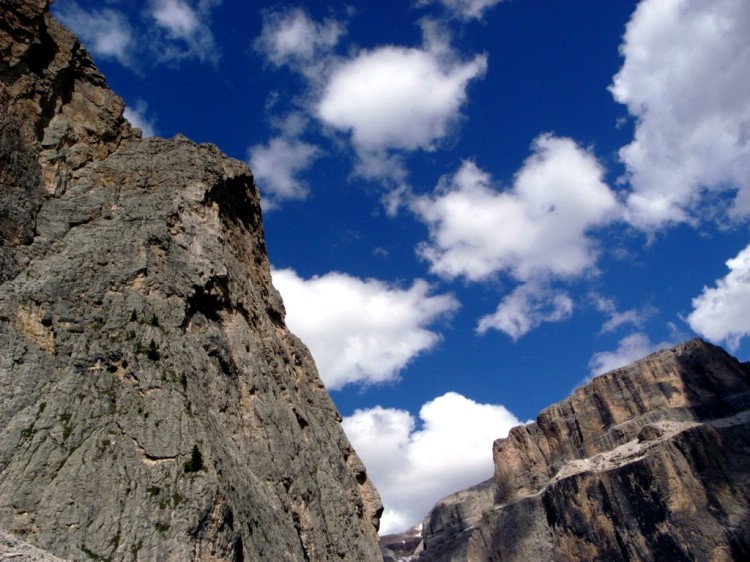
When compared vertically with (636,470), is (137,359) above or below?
below

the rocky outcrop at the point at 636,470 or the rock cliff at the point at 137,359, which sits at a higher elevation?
the rocky outcrop at the point at 636,470

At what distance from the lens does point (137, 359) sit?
21.9 m

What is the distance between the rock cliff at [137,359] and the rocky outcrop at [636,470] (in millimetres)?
116049

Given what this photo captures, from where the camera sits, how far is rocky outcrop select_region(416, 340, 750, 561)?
12462cm

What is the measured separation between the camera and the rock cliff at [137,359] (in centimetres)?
1798

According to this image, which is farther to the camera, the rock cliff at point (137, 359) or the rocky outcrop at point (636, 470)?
the rocky outcrop at point (636, 470)

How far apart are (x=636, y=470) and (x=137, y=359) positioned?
14242cm

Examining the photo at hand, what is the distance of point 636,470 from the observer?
5482 inches

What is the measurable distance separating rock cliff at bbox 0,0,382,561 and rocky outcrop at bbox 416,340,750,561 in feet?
381

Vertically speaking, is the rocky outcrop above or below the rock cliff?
above

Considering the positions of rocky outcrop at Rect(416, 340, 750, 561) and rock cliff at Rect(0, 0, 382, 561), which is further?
rocky outcrop at Rect(416, 340, 750, 561)

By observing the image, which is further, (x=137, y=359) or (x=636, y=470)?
(x=636, y=470)

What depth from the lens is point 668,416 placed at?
164m

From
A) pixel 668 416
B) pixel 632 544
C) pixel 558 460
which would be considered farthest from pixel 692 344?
pixel 632 544
